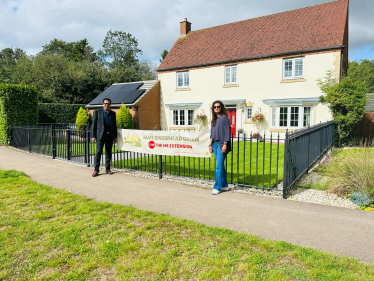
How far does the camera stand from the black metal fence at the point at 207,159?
19.9 ft

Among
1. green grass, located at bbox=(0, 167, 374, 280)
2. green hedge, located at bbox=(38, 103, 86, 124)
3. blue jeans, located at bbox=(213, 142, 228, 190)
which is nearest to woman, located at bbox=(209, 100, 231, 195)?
blue jeans, located at bbox=(213, 142, 228, 190)

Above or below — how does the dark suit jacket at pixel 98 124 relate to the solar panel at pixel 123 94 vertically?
below

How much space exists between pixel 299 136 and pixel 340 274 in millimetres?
4275

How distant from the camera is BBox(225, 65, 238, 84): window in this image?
18.8 metres

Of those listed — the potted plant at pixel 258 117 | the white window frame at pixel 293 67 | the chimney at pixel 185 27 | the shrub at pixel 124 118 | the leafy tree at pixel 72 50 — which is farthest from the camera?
the leafy tree at pixel 72 50

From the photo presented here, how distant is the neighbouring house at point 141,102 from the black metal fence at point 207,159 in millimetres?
8725

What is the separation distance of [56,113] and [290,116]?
19.3m

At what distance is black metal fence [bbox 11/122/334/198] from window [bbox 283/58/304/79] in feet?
22.1

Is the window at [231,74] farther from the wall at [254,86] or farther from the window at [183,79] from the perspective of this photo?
the window at [183,79]

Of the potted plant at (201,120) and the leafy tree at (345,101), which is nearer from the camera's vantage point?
the leafy tree at (345,101)

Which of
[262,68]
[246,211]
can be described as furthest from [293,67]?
[246,211]

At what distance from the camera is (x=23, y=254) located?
10.9 feet

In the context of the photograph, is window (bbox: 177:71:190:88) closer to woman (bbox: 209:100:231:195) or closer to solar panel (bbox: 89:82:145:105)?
solar panel (bbox: 89:82:145:105)

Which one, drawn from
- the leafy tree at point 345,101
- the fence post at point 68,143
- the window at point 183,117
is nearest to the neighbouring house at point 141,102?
the window at point 183,117
